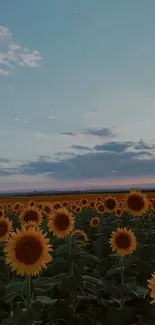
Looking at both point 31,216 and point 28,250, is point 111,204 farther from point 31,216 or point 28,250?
point 28,250

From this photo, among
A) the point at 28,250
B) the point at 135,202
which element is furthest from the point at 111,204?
the point at 28,250

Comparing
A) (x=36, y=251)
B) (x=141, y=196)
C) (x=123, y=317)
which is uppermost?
(x=141, y=196)

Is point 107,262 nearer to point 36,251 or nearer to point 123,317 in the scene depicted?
point 123,317

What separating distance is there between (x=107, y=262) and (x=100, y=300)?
2521 millimetres

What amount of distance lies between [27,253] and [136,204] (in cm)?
482

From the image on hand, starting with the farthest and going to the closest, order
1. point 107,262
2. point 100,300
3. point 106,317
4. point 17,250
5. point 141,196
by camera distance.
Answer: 1. point 141,196
2. point 107,262
3. point 100,300
4. point 106,317
5. point 17,250

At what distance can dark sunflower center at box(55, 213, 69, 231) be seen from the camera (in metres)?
7.44

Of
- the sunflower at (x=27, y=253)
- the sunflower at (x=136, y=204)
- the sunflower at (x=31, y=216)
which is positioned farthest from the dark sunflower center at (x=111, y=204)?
the sunflower at (x=27, y=253)

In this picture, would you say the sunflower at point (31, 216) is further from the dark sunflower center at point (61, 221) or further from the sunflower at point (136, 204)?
the sunflower at point (136, 204)

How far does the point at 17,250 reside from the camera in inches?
191

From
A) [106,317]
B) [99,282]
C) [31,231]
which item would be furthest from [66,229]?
[31,231]

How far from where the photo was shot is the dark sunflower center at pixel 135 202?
9.30 meters

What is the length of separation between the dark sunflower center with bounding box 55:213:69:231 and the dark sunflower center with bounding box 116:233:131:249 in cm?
86

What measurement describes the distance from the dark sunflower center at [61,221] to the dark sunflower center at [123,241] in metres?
0.86
